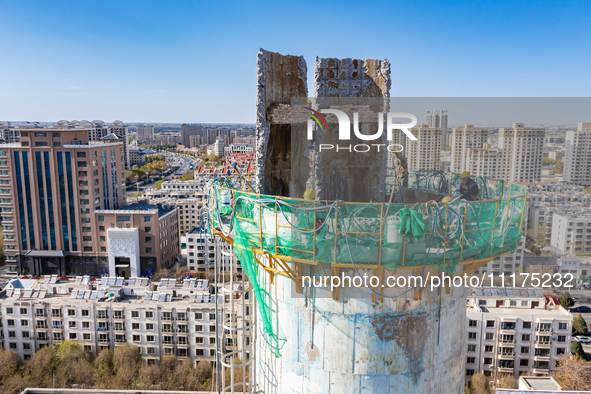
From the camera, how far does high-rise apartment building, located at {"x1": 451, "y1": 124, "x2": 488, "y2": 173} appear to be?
6712 centimetres

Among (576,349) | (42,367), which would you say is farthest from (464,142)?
(42,367)

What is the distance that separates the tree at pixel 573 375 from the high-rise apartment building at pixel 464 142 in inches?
1654

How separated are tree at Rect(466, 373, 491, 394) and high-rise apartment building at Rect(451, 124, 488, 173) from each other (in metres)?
42.8

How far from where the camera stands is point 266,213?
22.4 feet

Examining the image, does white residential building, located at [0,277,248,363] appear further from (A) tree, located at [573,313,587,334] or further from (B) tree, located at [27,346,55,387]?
(A) tree, located at [573,313,587,334]

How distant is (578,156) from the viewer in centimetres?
7188

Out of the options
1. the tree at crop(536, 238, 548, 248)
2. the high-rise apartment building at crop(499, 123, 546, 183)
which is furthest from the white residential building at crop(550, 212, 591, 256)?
the high-rise apartment building at crop(499, 123, 546, 183)

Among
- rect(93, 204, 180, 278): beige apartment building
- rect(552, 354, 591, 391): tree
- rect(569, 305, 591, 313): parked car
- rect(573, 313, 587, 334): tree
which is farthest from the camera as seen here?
rect(93, 204, 180, 278): beige apartment building

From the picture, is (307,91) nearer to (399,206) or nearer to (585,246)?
(399,206)

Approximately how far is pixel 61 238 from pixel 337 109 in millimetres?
45679

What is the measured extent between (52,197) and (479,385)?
43552 mm

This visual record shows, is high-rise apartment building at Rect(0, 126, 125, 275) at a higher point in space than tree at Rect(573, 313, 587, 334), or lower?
higher

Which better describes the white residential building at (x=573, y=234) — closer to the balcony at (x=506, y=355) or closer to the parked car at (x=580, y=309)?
the parked car at (x=580, y=309)

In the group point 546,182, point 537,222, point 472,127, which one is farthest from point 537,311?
point 546,182
